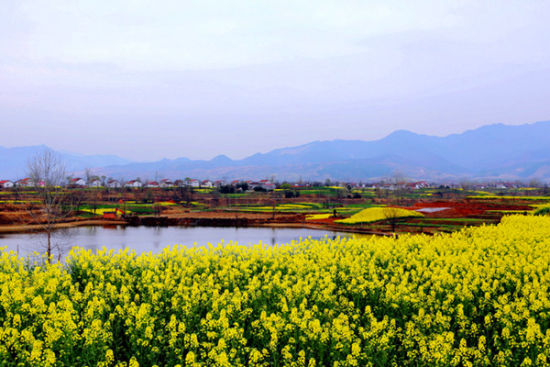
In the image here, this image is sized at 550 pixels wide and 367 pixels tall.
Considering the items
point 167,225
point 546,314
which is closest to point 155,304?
point 546,314

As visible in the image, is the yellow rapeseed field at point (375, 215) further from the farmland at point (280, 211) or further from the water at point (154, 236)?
the water at point (154, 236)

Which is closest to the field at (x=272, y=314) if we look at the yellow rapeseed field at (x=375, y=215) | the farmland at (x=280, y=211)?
the farmland at (x=280, y=211)

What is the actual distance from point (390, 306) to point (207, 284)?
514cm

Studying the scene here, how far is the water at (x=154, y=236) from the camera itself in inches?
1766

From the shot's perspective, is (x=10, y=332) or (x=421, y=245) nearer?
(x=10, y=332)

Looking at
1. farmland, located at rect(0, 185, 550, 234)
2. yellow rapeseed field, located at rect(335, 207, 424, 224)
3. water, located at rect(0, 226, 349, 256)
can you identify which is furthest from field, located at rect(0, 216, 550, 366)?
yellow rapeseed field, located at rect(335, 207, 424, 224)

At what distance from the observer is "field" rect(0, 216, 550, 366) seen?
805cm

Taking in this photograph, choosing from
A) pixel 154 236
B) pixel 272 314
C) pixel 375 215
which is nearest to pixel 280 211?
pixel 375 215

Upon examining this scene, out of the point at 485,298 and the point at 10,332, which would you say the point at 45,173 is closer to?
the point at 10,332

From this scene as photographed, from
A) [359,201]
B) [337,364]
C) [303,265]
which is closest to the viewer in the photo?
[337,364]

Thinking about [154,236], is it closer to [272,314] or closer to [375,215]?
[375,215]

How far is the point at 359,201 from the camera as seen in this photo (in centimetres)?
9938

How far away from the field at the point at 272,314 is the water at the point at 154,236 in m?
30.3

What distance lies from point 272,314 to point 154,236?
47.2 m
